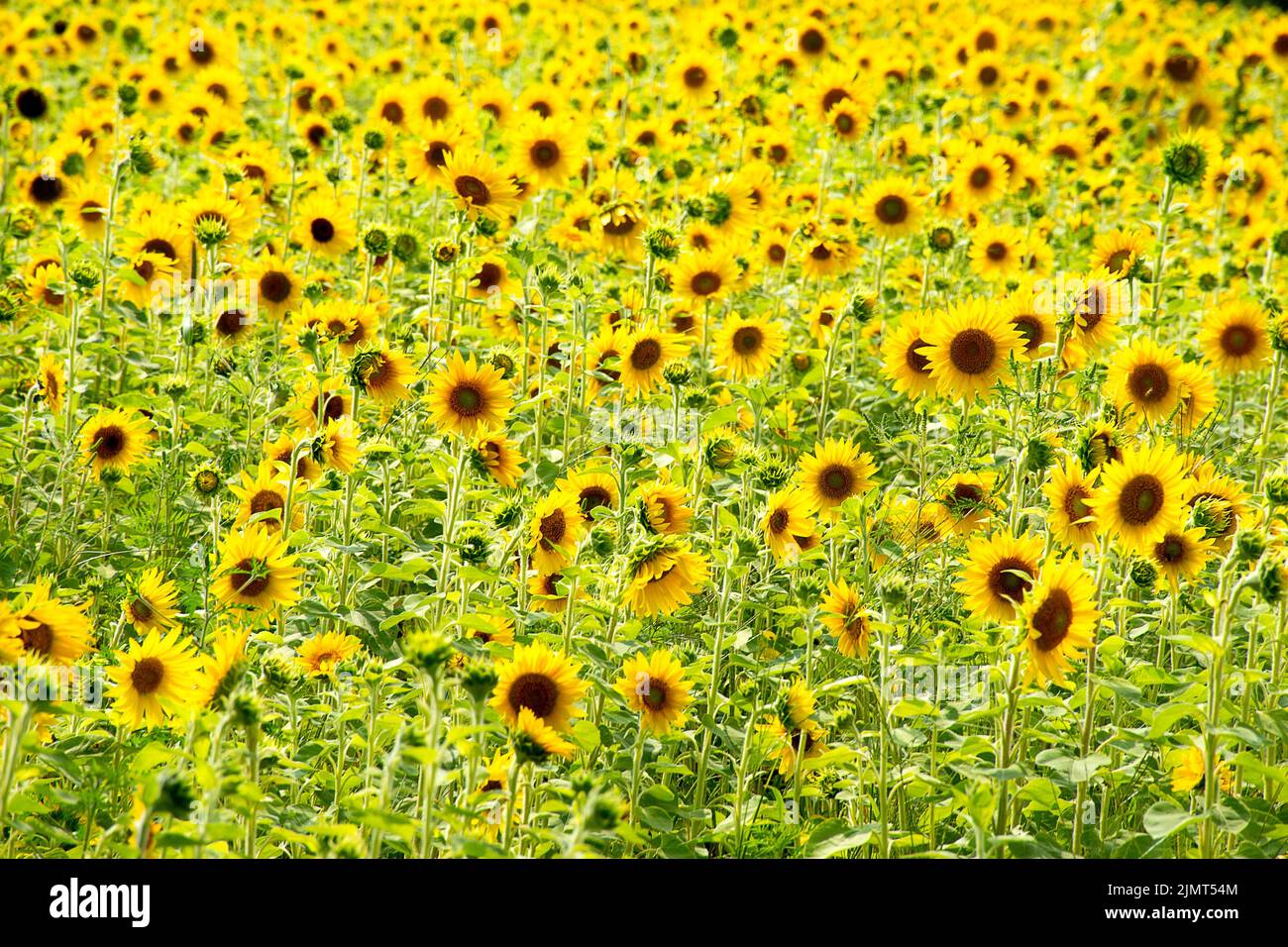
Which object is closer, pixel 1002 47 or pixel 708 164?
pixel 708 164

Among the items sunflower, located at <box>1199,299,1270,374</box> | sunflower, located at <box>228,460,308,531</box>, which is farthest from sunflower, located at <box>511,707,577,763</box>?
sunflower, located at <box>1199,299,1270,374</box>

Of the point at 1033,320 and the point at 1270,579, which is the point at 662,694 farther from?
the point at 1033,320

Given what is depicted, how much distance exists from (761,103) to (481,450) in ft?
13.8

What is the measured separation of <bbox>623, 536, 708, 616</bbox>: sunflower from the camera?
297 centimetres

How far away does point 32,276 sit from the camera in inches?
201

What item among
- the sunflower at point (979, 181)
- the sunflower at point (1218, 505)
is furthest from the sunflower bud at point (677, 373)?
the sunflower at point (979, 181)

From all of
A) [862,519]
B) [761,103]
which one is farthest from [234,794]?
[761,103]

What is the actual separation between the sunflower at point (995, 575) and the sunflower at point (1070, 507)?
0.36 ft

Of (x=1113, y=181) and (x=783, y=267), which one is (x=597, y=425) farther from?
(x=1113, y=181)

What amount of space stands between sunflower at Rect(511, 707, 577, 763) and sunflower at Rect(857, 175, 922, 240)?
12.5 feet

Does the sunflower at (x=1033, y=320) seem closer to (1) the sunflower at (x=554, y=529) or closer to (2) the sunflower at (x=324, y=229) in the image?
(1) the sunflower at (x=554, y=529)

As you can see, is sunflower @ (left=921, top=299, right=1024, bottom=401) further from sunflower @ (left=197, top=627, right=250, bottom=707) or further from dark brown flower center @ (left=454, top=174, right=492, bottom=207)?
sunflower @ (left=197, top=627, right=250, bottom=707)
